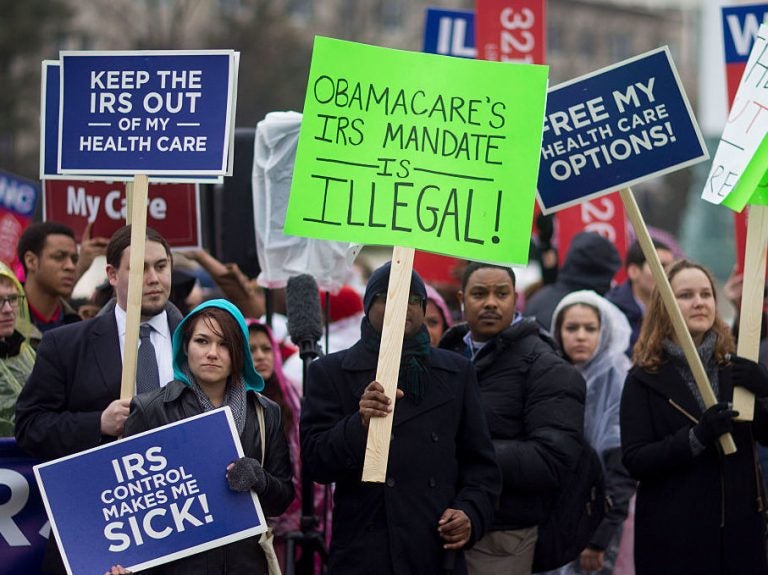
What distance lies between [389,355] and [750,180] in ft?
6.01

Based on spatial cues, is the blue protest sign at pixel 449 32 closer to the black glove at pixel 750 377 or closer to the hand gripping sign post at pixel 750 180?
the hand gripping sign post at pixel 750 180

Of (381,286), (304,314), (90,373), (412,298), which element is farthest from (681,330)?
(90,373)

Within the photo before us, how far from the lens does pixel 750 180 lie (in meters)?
6.53

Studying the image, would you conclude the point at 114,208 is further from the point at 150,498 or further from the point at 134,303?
the point at 150,498

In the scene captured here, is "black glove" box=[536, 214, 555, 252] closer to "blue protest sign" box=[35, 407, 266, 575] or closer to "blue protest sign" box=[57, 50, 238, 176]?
"blue protest sign" box=[57, 50, 238, 176]

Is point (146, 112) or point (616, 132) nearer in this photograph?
point (146, 112)

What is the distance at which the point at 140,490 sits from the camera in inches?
224

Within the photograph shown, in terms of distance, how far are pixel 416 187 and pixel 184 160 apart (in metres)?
0.96

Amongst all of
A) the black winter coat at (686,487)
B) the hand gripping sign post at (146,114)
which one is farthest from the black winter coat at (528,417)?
the hand gripping sign post at (146,114)

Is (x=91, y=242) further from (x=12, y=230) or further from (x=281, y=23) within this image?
(x=281, y=23)

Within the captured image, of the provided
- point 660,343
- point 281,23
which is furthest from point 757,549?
point 281,23

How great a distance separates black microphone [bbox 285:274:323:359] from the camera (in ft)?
22.8

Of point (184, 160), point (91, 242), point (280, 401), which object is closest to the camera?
point (184, 160)

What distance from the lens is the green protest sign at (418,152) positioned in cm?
590
